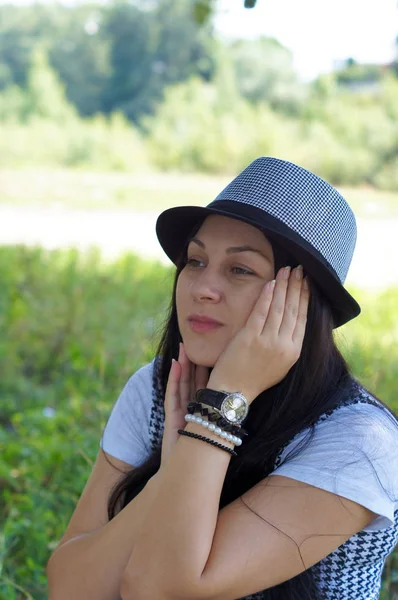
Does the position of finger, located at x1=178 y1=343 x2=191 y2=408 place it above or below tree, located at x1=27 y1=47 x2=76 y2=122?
above

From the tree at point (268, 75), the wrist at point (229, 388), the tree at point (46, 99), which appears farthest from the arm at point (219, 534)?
the tree at point (46, 99)

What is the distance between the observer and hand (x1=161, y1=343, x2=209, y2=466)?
6.31ft

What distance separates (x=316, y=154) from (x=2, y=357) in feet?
65.6

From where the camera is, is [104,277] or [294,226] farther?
[104,277]

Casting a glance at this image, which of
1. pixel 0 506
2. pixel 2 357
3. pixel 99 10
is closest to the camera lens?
pixel 0 506

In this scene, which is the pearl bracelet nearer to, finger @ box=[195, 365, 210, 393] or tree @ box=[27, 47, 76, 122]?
finger @ box=[195, 365, 210, 393]

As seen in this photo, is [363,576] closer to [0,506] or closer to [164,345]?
[164,345]

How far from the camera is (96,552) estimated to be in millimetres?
1883

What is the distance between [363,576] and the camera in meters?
1.85

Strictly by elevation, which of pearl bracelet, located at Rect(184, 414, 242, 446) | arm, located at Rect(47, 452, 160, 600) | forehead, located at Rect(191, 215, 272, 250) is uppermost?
forehead, located at Rect(191, 215, 272, 250)

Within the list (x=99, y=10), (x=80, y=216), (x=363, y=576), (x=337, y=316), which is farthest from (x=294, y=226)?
(x=99, y=10)

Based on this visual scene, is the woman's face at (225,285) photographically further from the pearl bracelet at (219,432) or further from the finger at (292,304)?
the pearl bracelet at (219,432)

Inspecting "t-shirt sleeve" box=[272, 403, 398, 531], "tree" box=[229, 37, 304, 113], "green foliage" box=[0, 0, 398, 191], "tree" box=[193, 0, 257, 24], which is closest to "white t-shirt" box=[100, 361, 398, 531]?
"t-shirt sleeve" box=[272, 403, 398, 531]

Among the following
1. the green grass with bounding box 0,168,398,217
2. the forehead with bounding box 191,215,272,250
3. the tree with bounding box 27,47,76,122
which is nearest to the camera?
the forehead with bounding box 191,215,272,250
